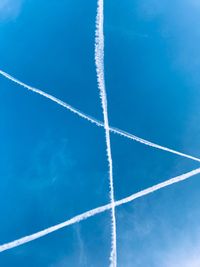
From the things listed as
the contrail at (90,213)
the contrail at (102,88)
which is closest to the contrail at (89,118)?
the contrail at (102,88)

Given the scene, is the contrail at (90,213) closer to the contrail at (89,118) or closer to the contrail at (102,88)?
the contrail at (102,88)

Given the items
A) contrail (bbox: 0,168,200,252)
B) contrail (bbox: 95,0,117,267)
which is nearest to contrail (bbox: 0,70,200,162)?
contrail (bbox: 95,0,117,267)

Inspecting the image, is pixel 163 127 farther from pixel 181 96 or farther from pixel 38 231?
pixel 38 231

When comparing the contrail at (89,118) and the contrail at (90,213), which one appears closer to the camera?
the contrail at (90,213)

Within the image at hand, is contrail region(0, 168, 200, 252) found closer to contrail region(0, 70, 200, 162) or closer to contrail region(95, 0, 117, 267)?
contrail region(95, 0, 117, 267)

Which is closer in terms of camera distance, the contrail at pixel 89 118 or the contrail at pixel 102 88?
the contrail at pixel 102 88

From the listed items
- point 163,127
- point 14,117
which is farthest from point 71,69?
point 163,127

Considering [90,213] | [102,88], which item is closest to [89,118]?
[102,88]

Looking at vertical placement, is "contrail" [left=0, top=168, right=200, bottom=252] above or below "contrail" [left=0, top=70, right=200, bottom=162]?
below

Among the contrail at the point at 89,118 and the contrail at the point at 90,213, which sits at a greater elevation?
the contrail at the point at 89,118

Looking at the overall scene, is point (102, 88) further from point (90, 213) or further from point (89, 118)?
point (90, 213)

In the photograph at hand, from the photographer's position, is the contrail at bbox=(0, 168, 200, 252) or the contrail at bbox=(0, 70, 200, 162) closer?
the contrail at bbox=(0, 168, 200, 252)
